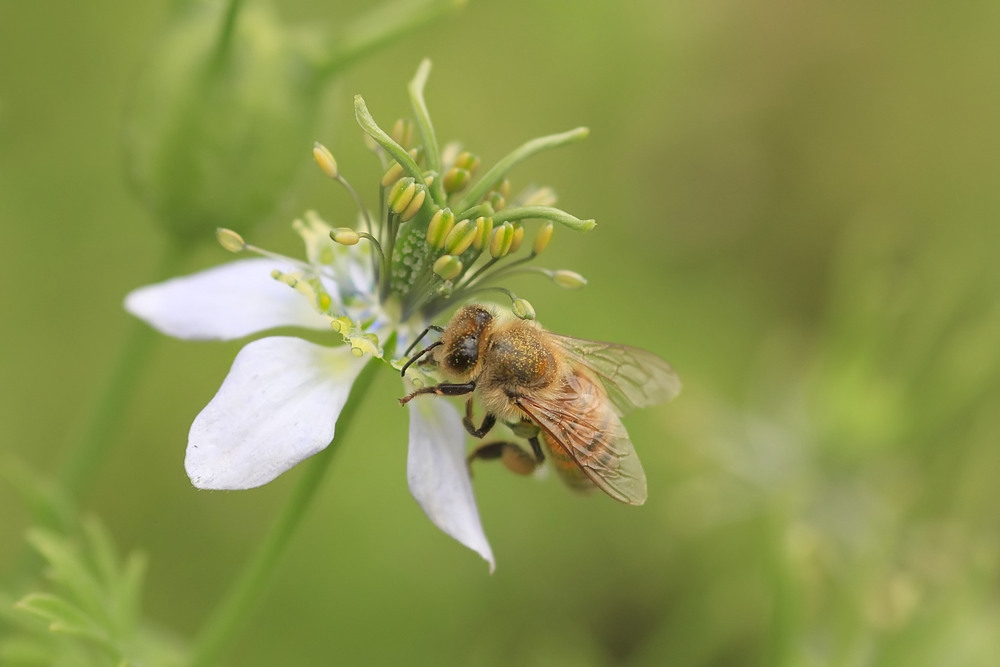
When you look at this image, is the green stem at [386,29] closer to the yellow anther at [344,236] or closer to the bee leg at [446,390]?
the yellow anther at [344,236]

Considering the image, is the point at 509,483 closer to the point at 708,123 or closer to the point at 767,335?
the point at 767,335

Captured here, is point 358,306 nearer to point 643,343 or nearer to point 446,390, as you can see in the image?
point 446,390

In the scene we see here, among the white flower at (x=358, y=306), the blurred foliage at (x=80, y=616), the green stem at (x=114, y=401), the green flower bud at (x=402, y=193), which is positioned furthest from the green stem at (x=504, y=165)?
the blurred foliage at (x=80, y=616)

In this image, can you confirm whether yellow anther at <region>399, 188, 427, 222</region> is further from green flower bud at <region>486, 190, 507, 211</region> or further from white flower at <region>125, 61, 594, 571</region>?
green flower bud at <region>486, 190, 507, 211</region>

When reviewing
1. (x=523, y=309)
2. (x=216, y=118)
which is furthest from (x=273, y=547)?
(x=216, y=118)

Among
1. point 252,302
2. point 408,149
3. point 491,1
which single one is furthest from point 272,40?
point 491,1

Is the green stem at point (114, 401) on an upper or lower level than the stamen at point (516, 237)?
lower
